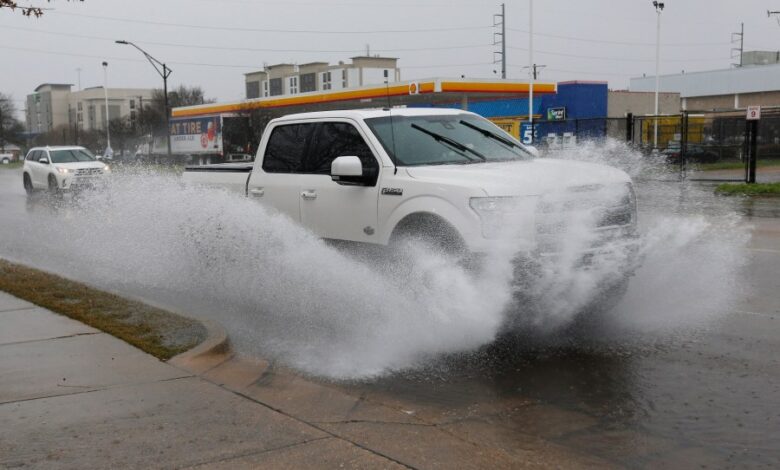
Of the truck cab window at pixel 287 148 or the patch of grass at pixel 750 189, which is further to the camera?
the patch of grass at pixel 750 189

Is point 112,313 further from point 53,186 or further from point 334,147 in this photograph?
point 53,186

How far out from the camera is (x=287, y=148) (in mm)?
8922

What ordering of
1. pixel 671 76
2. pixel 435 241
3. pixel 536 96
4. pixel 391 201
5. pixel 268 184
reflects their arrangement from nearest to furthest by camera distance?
pixel 435 241 < pixel 391 201 < pixel 268 184 < pixel 536 96 < pixel 671 76

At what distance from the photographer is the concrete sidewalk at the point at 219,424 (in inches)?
175

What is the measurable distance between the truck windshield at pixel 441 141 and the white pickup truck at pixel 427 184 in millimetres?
11

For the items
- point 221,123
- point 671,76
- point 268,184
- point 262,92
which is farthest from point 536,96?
point 262,92

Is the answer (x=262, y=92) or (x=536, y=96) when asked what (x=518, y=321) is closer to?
(x=536, y=96)

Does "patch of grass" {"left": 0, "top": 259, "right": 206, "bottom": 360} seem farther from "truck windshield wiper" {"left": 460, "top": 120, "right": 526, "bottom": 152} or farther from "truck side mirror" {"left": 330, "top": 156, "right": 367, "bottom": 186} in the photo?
"truck windshield wiper" {"left": 460, "top": 120, "right": 526, "bottom": 152}

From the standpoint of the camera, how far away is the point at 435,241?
6.97 meters

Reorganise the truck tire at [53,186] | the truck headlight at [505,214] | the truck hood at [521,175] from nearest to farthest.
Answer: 1. the truck headlight at [505,214]
2. the truck hood at [521,175]
3. the truck tire at [53,186]

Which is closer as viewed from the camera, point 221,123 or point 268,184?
point 268,184

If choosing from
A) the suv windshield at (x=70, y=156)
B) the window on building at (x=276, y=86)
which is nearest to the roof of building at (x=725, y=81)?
the suv windshield at (x=70, y=156)

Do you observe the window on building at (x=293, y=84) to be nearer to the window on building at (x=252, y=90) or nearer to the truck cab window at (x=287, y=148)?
the window on building at (x=252, y=90)

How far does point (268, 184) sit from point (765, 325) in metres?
5.03
